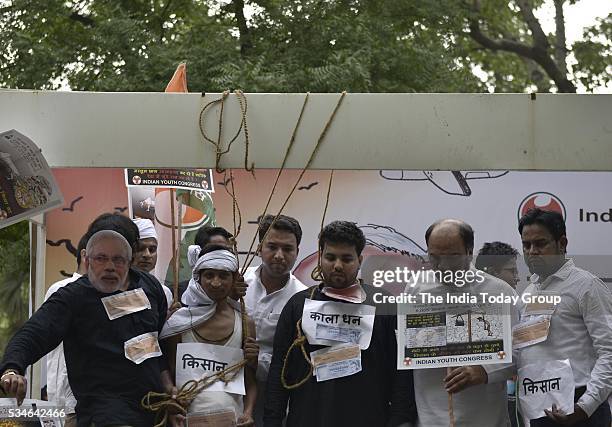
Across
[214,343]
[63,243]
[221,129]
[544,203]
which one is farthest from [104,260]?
[544,203]

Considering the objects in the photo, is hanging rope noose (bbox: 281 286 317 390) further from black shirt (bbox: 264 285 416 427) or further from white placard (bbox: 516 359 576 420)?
white placard (bbox: 516 359 576 420)

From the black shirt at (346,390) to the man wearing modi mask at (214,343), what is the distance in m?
0.15

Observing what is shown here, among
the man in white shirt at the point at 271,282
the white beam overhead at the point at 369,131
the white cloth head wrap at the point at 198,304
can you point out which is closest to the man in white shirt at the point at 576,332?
the white beam overhead at the point at 369,131

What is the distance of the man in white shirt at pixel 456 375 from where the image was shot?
4879 mm

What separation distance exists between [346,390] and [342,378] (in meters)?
0.05

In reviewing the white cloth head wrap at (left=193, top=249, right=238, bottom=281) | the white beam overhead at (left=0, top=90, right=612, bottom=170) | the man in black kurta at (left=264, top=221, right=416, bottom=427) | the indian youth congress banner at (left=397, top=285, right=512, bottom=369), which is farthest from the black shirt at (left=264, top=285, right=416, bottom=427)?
the white beam overhead at (left=0, top=90, right=612, bottom=170)

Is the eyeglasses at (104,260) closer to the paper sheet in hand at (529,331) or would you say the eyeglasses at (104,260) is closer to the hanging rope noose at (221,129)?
the hanging rope noose at (221,129)

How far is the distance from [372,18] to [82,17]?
11.3 feet

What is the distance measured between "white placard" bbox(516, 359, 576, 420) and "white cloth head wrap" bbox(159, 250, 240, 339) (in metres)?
1.39

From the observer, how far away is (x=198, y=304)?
518cm

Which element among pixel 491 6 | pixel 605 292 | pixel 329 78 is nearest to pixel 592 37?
pixel 491 6

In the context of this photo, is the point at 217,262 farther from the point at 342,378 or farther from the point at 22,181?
the point at 22,181

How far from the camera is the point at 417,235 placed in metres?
8.08

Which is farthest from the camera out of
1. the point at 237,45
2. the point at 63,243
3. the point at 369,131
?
the point at 237,45
